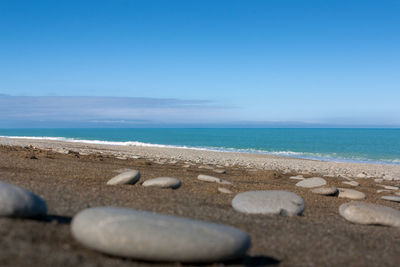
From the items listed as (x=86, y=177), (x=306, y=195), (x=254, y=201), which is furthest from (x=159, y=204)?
(x=306, y=195)

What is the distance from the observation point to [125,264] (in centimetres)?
331

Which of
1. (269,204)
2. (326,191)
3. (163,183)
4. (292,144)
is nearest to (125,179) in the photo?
(163,183)

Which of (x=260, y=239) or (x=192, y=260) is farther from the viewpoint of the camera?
(x=260, y=239)

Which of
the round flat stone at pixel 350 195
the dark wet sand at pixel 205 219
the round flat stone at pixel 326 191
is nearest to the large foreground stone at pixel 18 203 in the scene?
the dark wet sand at pixel 205 219

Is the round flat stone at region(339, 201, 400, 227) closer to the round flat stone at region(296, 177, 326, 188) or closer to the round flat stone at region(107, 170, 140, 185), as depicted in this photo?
the round flat stone at region(296, 177, 326, 188)

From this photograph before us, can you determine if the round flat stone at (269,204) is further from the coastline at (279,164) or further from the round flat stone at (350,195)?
the coastline at (279,164)

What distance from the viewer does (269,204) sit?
247 inches

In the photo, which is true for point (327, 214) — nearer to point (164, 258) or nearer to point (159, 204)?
point (159, 204)

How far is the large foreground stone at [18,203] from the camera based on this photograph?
3934 mm

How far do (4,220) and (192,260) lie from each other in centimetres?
183

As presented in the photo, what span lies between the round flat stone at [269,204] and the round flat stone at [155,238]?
2602 mm

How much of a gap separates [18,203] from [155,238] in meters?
1.56

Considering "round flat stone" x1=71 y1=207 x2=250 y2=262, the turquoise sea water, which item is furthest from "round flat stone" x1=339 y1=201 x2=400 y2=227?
the turquoise sea water

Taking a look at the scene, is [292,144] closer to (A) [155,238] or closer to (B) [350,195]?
(B) [350,195]
